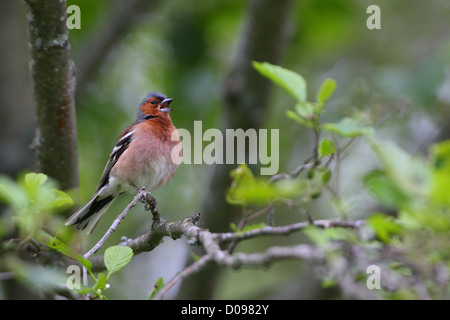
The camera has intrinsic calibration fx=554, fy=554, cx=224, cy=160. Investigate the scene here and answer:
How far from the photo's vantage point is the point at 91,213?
4672 millimetres

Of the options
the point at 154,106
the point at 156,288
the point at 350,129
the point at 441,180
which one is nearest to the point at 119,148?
the point at 154,106

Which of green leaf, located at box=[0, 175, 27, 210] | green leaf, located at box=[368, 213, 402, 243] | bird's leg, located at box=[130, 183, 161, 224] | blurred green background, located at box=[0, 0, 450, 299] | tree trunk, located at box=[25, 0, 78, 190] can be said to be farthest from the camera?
blurred green background, located at box=[0, 0, 450, 299]

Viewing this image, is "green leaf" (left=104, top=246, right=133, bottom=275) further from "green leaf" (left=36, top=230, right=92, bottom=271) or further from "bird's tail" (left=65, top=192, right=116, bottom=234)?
"bird's tail" (left=65, top=192, right=116, bottom=234)

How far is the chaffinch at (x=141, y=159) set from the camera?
454 cm

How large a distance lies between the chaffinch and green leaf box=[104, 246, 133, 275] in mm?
1751

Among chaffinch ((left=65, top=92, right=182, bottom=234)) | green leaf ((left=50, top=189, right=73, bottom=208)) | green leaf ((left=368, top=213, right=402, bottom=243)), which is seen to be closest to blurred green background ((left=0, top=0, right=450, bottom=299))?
chaffinch ((left=65, top=92, right=182, bottom=234))

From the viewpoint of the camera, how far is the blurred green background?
24.2 ft

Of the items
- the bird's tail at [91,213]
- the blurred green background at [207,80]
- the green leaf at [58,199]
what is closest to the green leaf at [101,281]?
the green leaf at [58,199]

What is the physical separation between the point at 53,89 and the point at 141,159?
90cm

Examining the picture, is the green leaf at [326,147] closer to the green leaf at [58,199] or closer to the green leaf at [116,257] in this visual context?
the green leaf at [116,257]

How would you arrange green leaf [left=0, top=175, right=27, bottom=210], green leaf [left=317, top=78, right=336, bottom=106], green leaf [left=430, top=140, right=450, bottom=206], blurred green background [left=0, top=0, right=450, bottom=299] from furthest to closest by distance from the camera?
1. blurred green background [left=0, top=0, right=450, bottom=299]
2. green leaf [left=317, top=78, right=336, bottom=106]
3. green leaf [left=0, top=175, right=27, bottom=210]
4. green leaf [left=430, top=140, right=450, bottom=206]

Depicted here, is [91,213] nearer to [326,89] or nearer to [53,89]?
[53,89]

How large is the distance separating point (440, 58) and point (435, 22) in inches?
130
